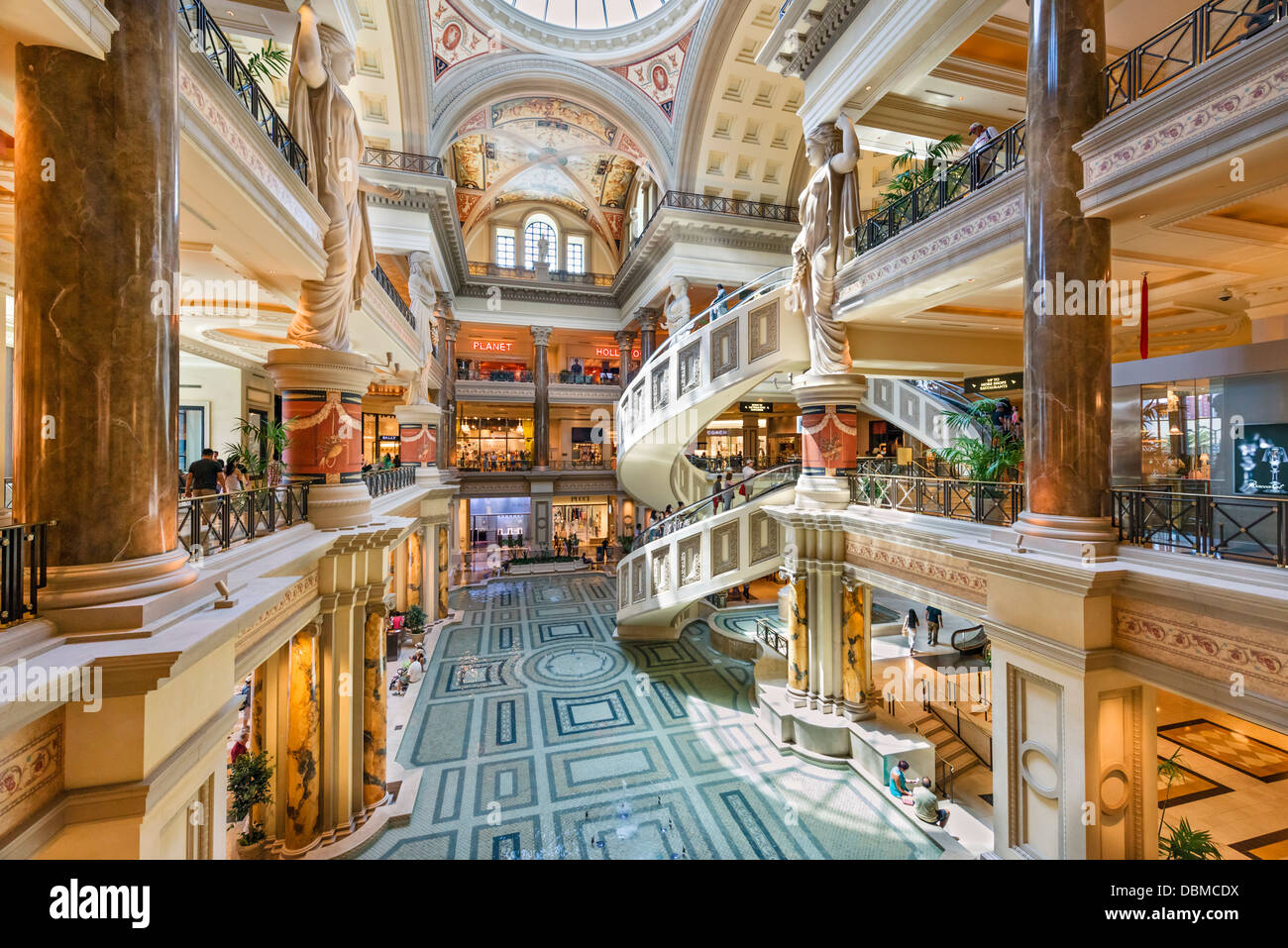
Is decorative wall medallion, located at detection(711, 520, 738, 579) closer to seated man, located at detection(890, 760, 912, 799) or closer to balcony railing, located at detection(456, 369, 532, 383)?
seated man, located at detection(890, 760, 912, 799)

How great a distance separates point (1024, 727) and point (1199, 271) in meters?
5.83

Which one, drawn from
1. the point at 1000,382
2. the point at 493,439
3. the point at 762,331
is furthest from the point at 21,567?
the point at 493,439

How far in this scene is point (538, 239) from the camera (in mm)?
22453

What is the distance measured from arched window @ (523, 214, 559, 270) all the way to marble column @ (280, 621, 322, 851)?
1950 centimetres

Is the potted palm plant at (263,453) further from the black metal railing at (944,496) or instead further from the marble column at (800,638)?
the black metal railing at (944,496)

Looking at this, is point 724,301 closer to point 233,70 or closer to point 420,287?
point 233,70

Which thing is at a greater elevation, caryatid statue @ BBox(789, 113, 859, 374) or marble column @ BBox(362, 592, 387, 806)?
caryatid statue @ BBox(789, 113, 859, 374)

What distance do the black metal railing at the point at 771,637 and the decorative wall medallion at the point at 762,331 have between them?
5.18 meters

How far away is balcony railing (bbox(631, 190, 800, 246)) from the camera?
15.1m

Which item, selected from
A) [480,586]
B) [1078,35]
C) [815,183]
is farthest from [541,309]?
[1078,35]

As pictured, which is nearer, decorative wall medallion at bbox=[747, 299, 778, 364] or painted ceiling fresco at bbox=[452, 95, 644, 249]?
decorative wall medallion at bbox=[747, 299, 778, 364]

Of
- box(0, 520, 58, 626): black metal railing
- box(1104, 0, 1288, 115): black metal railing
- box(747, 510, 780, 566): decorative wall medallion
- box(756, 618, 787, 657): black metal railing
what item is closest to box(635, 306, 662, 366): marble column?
box(747, 510, 780, 566): decorative wall medallion

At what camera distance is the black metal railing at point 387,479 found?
8.96 m

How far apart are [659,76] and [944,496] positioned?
15079mm
